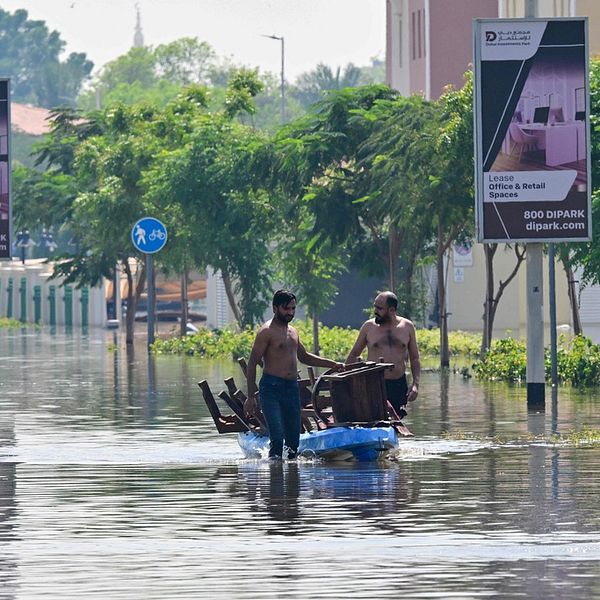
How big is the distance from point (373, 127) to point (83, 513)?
28.5m

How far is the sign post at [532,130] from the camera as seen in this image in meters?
29.0

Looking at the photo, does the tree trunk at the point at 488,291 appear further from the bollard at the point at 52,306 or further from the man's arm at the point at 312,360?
the bollard at the point at 52,306

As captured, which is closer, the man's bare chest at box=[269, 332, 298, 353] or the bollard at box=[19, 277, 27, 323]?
the man's bare chest at box=[269, 332, 298, 353]

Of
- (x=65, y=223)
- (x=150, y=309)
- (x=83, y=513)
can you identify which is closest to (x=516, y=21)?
(x=83, y=513)

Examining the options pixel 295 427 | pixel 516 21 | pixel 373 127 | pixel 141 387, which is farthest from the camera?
pixel 373 127

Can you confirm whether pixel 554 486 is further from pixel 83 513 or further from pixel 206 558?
pixel 206 558

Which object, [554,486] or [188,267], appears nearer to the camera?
[554,486]

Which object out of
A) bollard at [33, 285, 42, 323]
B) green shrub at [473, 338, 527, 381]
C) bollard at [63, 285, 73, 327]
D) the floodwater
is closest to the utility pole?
the floodwater

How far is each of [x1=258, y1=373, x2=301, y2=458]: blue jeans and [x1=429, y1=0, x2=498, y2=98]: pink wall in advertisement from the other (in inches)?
2015

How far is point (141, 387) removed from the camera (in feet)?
126

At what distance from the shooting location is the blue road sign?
54531 millimetres

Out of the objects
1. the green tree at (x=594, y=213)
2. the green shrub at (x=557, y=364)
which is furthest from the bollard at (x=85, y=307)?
the green tree at (x=594, y=213)

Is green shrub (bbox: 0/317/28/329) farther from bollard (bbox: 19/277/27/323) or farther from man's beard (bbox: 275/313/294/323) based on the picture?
man's beard (bbox: 275/313/294/323)

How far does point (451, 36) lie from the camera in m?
72.8
